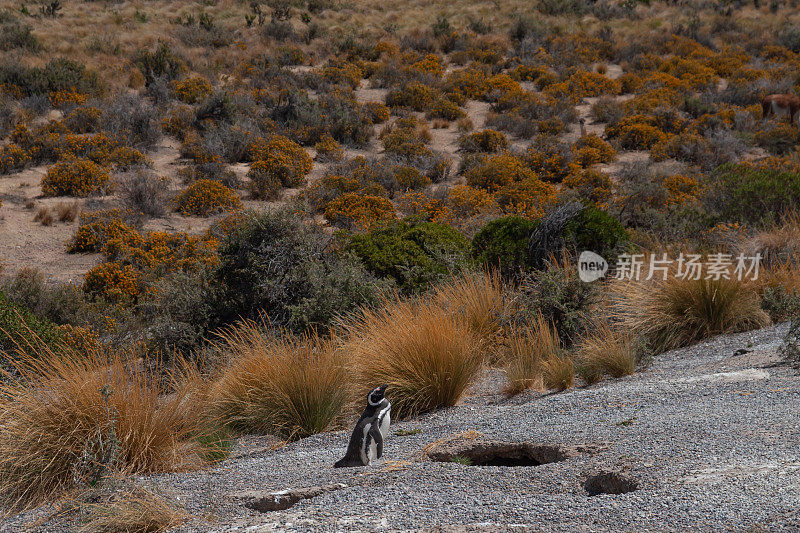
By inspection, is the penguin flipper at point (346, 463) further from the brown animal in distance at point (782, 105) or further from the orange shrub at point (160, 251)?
the brown animal in distance at point (782, 105)

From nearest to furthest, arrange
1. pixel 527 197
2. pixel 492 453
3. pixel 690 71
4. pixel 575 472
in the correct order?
1. pixel 575 472
2. pixel 492 453
3. pixel 527 197
4. pixel 690 71

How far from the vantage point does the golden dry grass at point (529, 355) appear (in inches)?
269

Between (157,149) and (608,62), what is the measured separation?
1706 cm

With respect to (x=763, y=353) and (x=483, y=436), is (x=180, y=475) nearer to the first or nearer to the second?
(x=483, y=436)

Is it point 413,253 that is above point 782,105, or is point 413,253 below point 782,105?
below

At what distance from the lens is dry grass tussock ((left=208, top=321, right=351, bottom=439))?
6.18 metres

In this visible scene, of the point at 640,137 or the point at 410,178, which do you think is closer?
the point at 410,178

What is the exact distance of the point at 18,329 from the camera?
300 inches

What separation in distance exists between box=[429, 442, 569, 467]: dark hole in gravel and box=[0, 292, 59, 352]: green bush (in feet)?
14.9

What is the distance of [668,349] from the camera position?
26.3 feet

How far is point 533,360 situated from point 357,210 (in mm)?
7653

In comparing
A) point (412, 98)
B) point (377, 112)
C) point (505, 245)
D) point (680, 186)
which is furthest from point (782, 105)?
point (505, 245)

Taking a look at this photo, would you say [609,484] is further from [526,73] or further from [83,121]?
[526,73]

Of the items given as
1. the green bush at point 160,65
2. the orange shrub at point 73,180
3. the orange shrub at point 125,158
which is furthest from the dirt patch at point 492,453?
the green bush at point 160,65
